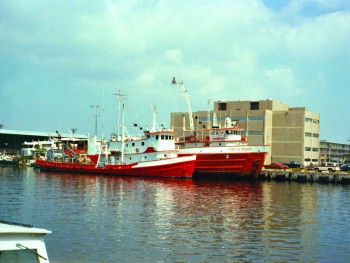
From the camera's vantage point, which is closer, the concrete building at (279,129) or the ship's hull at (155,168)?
the ship's hull at (155,168)

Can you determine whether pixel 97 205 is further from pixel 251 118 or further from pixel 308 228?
pixel 251 118

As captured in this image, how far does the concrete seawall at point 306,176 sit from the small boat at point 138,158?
48.6 feet

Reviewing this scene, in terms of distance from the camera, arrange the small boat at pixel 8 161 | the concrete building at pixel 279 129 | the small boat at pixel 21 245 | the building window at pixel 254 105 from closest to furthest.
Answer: the small boat at pixel 21 245
the concrete building at pixel 279 129
the building window at pixel 254 105
the small boat at pixel 8 161

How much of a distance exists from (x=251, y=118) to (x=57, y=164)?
155 ft

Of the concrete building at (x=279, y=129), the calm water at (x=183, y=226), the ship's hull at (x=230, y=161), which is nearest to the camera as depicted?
the calm water at (x=183, y=226)

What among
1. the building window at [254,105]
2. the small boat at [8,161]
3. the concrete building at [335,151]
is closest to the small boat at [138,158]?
the building window at [254,105]

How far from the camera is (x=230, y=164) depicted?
7169 cm

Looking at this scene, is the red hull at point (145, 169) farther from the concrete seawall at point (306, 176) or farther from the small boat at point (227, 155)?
the concrete seawall at point (306, 176)

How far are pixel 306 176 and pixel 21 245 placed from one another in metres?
70.0

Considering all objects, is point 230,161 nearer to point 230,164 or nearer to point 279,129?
point 230,164

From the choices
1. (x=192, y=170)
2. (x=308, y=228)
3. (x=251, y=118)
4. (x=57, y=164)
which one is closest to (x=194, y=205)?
(x=308, y=228)

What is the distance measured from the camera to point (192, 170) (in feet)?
233

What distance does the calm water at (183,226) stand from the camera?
2077 cm

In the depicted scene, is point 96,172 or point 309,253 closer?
point 309,253
